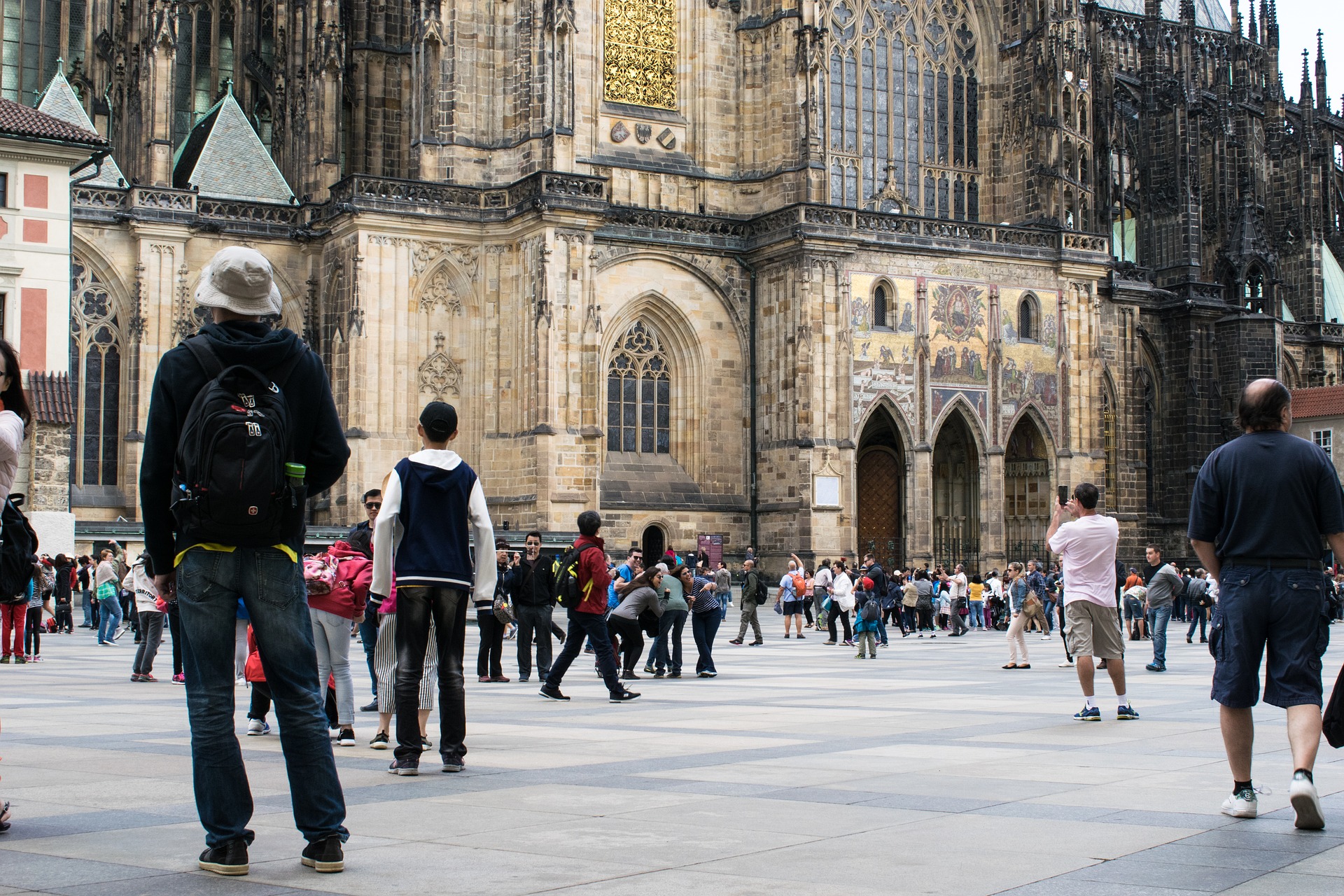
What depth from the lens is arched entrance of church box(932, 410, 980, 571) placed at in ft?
147

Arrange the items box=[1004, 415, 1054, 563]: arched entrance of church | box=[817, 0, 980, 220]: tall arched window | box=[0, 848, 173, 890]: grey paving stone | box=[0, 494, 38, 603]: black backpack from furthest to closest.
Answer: box=[817, 0, 980, 220]: tall arched window
box=[1004, 415, 1054, 563]: arched entrance of church
box=[0, 494, 38, 603]: black backpack
box=[0, 848, 173, 890]: grey paving stone

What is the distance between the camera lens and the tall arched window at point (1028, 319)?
44781 millimetres

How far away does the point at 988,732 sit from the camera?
34.7 ft

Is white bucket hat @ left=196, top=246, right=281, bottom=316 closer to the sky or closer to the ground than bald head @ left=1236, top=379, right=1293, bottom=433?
closer to the sky

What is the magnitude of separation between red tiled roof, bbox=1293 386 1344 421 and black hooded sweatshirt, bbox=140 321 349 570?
52.2 meters

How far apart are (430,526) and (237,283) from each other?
2950mm

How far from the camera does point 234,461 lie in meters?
5.36

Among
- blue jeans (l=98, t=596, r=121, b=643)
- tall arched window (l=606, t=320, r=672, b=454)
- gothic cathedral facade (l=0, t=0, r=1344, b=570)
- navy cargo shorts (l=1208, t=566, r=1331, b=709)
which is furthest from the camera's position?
tall arched window (l=606, t=320, r=672, b=454)

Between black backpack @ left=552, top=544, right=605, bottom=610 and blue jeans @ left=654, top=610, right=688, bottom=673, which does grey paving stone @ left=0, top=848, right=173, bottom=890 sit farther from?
blue jeans @ left=654, top=610, right=688, bottom=673

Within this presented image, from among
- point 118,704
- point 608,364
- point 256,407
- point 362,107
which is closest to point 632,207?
point 608,364

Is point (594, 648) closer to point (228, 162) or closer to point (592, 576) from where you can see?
point (592, 576)

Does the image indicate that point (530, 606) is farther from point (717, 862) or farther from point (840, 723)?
point (717, 862)

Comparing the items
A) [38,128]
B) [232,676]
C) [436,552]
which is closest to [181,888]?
[232,676]

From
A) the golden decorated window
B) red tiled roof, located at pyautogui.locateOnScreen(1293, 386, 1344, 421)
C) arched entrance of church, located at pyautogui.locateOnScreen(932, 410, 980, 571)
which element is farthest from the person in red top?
red tiled roof, located at pyautogui.locateOnScreen(1293, 386, 1344, 421)
